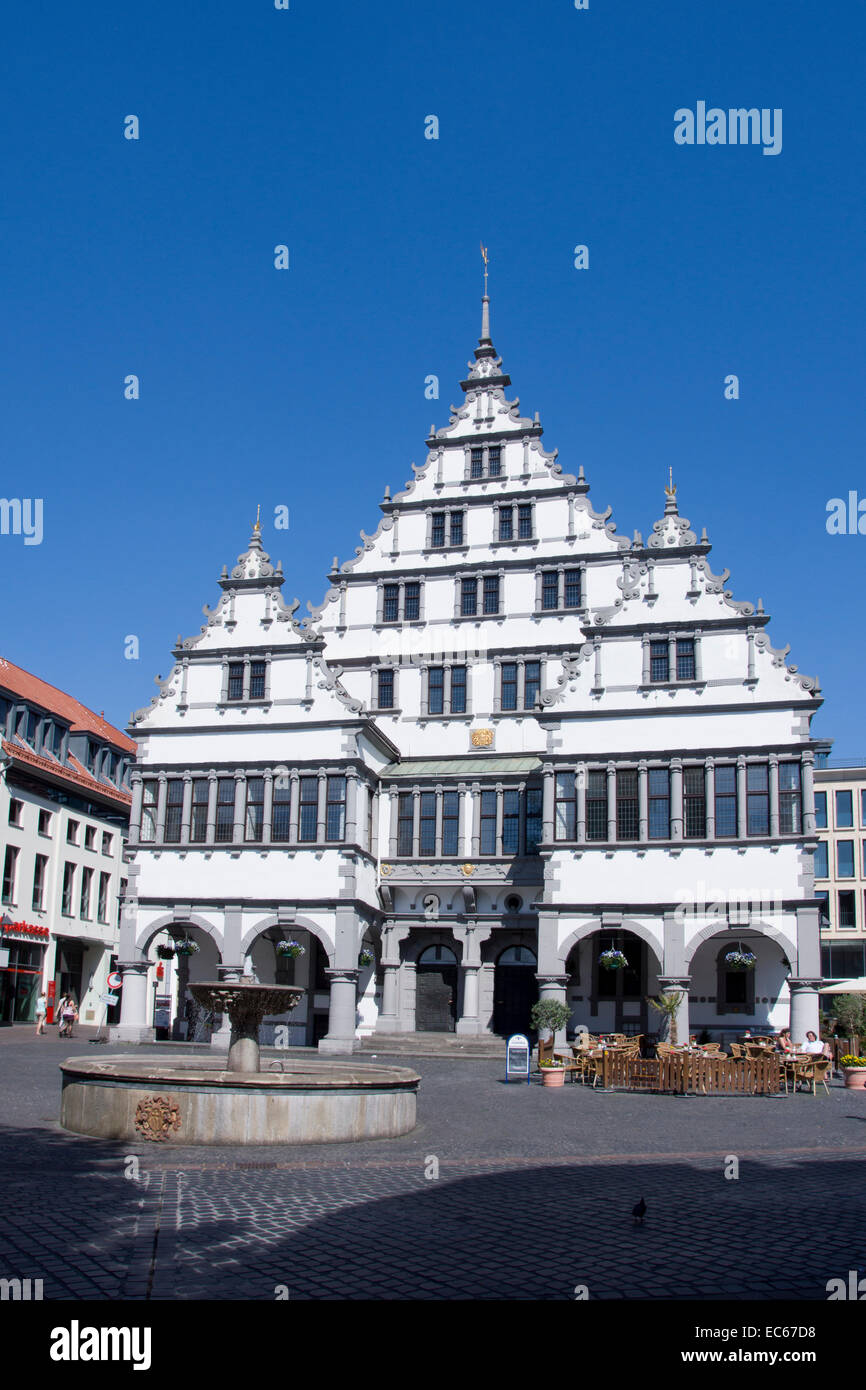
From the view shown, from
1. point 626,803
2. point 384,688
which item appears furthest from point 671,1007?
point 384,688

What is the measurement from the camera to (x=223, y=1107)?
16141 mm

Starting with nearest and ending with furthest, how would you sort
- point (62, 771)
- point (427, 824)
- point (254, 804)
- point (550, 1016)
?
point (550, 1016) < point (254, 804) < point (427, 824) < point (62, 771)

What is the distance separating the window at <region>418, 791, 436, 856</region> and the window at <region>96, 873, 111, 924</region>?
21.0m

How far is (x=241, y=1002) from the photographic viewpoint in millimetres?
19156

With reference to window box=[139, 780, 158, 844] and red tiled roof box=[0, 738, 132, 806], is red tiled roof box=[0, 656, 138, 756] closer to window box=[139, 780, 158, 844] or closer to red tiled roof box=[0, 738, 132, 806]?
red tiled roof box=[0, 738, 132, 806]

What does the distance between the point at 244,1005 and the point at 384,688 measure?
25.7m

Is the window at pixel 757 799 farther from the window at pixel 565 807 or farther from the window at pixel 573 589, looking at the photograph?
the window at pixel 573 589

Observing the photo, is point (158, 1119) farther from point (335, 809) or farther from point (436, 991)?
point (436, 991)

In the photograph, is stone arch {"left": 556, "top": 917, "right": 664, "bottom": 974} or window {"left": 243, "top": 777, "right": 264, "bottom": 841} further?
window {"left": 243, "top": 777, "right": 264, "bottom": 841}

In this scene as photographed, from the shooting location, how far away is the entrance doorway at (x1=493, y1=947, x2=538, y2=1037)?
1583 inches

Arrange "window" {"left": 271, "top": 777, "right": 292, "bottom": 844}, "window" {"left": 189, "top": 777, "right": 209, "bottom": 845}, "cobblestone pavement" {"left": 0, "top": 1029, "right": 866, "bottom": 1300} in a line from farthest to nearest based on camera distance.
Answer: "window" {"left": 189, "top": 777, "right": 209, "bottom": 845} → "window" {"left": 271, "top": 777, "right": 292, "bottom": 844} → "cobblestone pavement" {"left": 0, "top": 1029, "right": 866, "bottom": 1300}

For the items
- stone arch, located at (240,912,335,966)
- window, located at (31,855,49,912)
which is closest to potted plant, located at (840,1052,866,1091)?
stone arch, located at (240,912,335,966)
